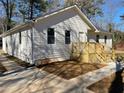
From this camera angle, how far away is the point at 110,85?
9.74 meters

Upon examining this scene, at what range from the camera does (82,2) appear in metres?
37.8

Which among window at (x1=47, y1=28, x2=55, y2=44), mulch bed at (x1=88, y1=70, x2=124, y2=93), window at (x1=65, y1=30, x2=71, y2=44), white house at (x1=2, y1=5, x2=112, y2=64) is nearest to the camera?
mulch bed at (x1=88, y1=70, x2=124, y2=93)

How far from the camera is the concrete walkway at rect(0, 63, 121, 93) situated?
8.91m

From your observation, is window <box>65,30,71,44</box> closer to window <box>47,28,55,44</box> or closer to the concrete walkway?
window <box>47,28,55,44</box>

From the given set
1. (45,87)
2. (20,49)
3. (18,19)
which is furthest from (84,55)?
(18,19)

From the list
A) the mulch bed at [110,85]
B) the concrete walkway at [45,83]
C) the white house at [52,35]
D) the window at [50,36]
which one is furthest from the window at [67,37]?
the mulch bed at [110,85]

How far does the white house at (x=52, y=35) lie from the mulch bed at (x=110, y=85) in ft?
21.2

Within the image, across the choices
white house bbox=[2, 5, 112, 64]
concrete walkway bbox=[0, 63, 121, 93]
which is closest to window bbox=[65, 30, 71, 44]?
white house bbox=[2, 5, 112, 64]

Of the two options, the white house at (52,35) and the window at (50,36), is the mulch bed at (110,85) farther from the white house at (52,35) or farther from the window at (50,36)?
the window at (50,36)

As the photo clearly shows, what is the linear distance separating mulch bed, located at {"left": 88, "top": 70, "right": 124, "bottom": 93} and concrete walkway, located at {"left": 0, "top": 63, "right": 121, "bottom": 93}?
1.17 feet

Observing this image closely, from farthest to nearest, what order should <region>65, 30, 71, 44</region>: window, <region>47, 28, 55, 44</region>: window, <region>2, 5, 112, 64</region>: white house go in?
<region>65, 30, 71, 44</region>: window, <region>47, 28, 55, 44</region>: window, <region>2, 5, 112, 64</region>: white house

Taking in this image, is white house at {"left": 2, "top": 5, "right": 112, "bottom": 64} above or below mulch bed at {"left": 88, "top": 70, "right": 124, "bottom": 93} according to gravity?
above

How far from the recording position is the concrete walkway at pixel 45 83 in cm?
891

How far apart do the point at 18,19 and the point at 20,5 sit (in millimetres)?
8661
